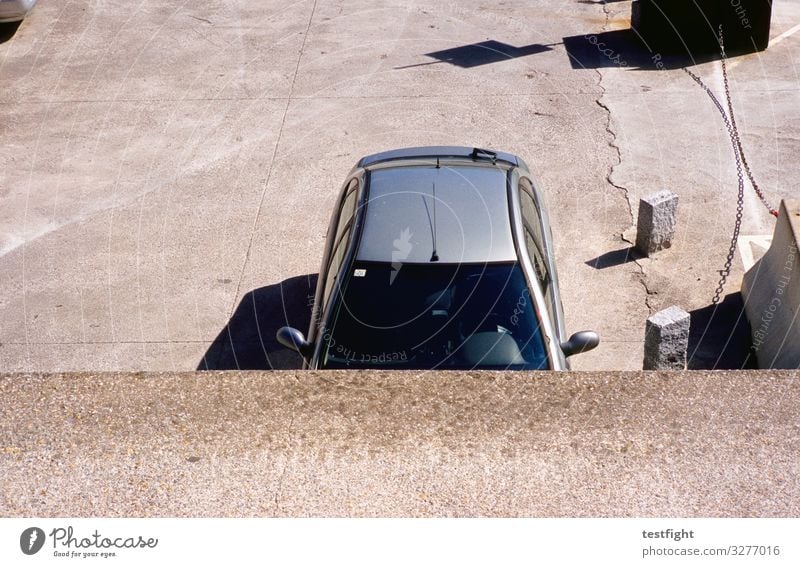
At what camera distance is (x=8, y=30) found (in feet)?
49.6

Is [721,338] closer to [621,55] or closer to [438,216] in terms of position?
[438,216]

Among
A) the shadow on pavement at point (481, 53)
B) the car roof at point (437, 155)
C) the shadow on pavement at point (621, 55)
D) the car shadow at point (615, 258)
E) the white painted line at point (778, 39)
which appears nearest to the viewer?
the car roof at point (437, 155)

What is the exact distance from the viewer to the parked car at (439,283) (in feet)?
18.5

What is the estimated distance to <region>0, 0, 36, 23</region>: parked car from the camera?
14.1 metres

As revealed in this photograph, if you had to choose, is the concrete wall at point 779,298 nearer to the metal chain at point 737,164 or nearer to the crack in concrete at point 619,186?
the metal chain at point 737,164

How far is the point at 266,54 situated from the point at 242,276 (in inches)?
242

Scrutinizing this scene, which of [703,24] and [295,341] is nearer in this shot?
[295,341]

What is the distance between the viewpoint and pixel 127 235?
9414 millimetres

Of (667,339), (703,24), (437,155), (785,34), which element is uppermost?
(437,155)

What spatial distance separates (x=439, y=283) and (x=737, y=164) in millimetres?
5601

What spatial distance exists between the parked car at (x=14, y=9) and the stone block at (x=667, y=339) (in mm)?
11526

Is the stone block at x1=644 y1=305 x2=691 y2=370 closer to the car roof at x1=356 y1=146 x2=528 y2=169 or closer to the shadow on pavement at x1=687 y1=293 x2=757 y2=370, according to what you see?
the shadow on pavement at x1=687 y1=293 x2=757 y2=370

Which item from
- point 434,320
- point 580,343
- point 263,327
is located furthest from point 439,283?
point 263,327
